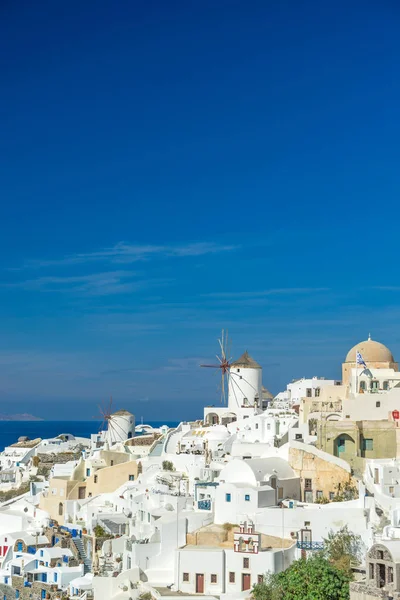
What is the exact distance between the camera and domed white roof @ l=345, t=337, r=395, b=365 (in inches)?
1907

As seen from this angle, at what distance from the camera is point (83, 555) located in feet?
122

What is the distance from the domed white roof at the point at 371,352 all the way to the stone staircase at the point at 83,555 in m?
19.2

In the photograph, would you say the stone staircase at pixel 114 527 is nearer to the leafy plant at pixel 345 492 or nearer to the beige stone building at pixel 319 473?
the beige stone building at pixel 319 473

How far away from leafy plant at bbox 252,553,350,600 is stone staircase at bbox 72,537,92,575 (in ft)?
31.3

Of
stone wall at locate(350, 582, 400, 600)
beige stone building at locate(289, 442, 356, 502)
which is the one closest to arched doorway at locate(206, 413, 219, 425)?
beige stone building at locate(289, 442, 356, 502)

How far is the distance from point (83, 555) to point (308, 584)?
12.7 m

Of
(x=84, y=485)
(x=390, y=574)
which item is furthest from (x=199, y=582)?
(x=84, y=485)

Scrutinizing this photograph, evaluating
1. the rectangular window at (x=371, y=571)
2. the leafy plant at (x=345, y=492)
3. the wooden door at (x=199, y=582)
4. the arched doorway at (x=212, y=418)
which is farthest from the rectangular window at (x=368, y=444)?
the arched doorway at (x=212, y=418)

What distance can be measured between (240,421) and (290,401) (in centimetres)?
464

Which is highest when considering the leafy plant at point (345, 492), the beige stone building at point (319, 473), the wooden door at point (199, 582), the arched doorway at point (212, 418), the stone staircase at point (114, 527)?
the arched doorway at point (212, 418)

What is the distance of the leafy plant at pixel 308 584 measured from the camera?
27.7m

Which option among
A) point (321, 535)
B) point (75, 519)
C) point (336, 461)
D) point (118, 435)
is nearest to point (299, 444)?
point (336, 461)

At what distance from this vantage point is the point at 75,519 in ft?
138

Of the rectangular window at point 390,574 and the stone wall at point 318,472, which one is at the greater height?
the stone wall at point 318,472
